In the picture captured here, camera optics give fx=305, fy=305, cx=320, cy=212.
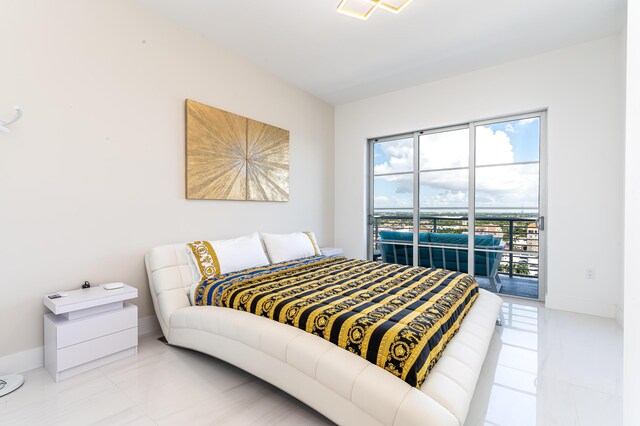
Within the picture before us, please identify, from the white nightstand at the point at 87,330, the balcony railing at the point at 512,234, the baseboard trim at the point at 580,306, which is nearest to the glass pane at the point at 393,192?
the balcony railing at the point at 512,234

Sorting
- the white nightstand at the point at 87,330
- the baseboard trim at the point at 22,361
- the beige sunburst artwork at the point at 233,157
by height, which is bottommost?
the baseboard trim at the point at 22,361

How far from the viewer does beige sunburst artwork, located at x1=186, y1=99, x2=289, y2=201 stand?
3.11m

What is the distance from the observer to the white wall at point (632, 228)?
0.44 metres

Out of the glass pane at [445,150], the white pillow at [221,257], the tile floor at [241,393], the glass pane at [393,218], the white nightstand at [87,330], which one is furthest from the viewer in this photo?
the glass pane at [393,218]

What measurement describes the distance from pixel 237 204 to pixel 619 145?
4.10m

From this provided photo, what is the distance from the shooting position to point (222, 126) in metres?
3.35

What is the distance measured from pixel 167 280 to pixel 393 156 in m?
3.67

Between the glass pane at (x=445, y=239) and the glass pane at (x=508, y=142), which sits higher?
the glass pane at (x=508, y=142)

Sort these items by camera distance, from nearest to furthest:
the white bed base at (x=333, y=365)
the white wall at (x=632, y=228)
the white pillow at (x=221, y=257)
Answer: the white wall at (x=632, y=228) < the white bed base at (x=333, y=365) < the white pillow at (x=221, y=257)

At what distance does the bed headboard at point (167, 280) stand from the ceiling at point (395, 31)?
7.29ft

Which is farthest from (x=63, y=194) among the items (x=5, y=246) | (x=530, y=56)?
(x=530, y=56)

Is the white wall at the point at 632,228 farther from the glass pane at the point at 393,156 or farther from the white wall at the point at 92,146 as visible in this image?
the glass pane at the point at 393,156

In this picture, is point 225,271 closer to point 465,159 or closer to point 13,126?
point 13,126

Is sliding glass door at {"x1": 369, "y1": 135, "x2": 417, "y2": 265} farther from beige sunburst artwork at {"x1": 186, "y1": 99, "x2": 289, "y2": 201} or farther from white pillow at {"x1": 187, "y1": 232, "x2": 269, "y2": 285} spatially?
white pillow at {"x1": 187, "y1": 232, "x2": 269, "y2": 285}
